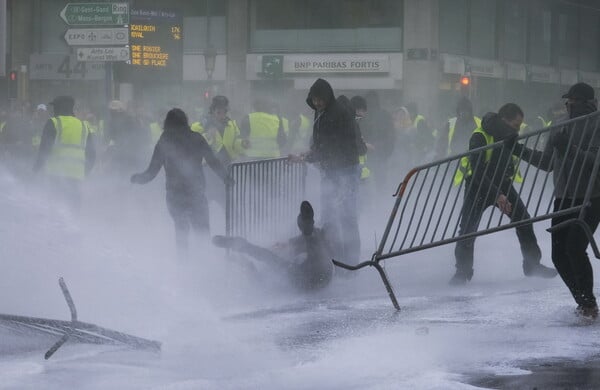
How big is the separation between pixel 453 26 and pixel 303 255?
1098 inches

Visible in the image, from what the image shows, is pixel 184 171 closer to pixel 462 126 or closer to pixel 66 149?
pixel 66 149

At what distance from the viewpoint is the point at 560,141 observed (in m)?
8.56

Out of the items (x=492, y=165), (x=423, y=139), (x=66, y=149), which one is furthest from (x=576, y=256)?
(x=423, y=139)

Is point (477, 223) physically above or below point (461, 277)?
above

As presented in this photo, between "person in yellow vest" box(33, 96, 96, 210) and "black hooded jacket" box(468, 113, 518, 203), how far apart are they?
14.7 ft

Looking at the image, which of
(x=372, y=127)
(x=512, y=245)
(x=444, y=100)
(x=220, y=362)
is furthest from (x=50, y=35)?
(x=220, y=362)

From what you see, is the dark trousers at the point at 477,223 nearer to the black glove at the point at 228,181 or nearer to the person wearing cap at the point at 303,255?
the person wearing cap at the point at 303,255

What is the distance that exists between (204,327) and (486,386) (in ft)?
7.84

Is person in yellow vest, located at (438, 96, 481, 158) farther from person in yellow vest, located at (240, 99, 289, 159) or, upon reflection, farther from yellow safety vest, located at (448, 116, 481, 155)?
person in yellow vest, located at (240, 99, 289, 159)

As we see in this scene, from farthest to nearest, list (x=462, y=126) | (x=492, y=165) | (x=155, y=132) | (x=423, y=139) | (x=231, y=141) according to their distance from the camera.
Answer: (x=423, y=139)
(x=155, y=132)
(x=462, y=126)
(x=231, y=141)
(x=492, y=165)

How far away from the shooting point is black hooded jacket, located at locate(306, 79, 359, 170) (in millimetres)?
11117

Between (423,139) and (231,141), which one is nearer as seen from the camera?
(231,141)

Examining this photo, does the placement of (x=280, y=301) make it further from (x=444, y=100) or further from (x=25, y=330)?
(x=444, y=100)

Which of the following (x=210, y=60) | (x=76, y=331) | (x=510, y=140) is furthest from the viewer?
(x=210, y=60)
